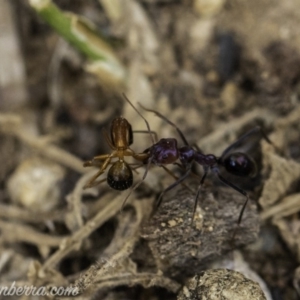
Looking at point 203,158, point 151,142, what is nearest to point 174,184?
point 203,158

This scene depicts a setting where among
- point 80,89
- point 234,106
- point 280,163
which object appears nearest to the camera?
point 280,163

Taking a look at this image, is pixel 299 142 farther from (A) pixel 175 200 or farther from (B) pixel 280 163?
(A) pixel 175 200

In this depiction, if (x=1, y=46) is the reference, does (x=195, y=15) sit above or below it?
above

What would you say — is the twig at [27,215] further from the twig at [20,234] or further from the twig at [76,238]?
the twig at [76,238]

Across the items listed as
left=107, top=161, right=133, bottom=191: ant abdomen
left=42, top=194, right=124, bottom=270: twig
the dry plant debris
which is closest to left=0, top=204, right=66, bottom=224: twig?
left=42, top=194, right=124, bottom=270: twig

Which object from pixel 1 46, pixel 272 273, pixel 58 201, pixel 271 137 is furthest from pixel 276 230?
pixel 1 46

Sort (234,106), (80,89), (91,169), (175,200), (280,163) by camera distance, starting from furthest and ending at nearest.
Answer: (80,89)
(234,106)
(91,169)
(280,163)
(175,200)

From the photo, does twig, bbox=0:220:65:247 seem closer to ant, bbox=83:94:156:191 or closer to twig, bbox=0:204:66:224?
twig, bbox=0:204:66:224

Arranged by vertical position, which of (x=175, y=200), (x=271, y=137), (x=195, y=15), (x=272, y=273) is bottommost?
(x=272, y=273)

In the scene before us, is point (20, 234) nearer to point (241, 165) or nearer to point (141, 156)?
point (141, 156)
